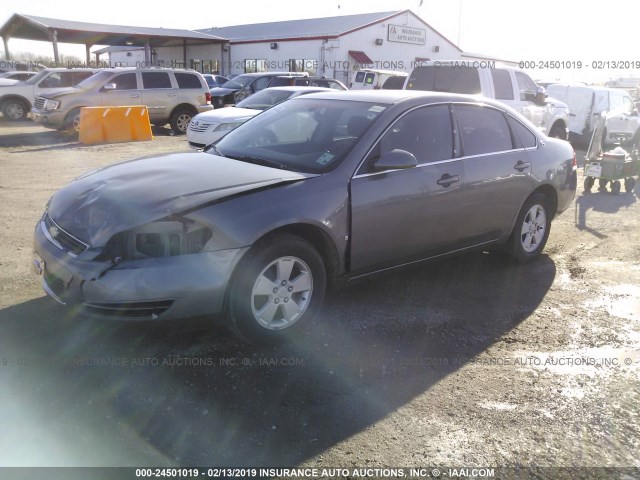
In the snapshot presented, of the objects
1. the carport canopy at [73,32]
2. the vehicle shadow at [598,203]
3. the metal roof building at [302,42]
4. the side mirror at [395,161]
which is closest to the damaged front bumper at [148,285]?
the side mirror at [395,161]

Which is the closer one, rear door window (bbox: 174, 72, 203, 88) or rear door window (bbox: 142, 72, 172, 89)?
rear door window (bbox: 142, 72, 172, 89)

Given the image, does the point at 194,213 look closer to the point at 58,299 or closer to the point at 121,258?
the point at 121,258

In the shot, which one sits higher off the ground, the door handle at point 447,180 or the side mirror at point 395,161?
the side mirror at point 395,161

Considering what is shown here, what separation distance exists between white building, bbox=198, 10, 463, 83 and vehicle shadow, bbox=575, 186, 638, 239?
28608 mm

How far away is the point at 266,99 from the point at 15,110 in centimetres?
1050

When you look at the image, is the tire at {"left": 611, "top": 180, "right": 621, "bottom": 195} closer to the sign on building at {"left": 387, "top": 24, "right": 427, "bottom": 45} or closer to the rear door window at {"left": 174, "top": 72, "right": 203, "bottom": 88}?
the rear door window at {"left": 174, "top": 72, "right": 203, "bottom": 88}

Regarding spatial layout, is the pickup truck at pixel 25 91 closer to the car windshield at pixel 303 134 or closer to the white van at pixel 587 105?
the white van at pixel 587 105

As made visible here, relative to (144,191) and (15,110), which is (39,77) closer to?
(15,110)

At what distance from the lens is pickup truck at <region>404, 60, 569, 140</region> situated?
11094mm

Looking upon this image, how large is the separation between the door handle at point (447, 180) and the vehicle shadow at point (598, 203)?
3.57 meters

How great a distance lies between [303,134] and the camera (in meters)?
4.79

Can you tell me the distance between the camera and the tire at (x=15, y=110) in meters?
18.4

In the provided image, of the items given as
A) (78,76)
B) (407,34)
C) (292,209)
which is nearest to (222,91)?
(78,76)

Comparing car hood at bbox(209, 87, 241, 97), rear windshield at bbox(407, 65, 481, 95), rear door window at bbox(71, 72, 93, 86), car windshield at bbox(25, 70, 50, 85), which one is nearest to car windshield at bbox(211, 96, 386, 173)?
rear windshield at bbox(407, 65, 481, 95)
